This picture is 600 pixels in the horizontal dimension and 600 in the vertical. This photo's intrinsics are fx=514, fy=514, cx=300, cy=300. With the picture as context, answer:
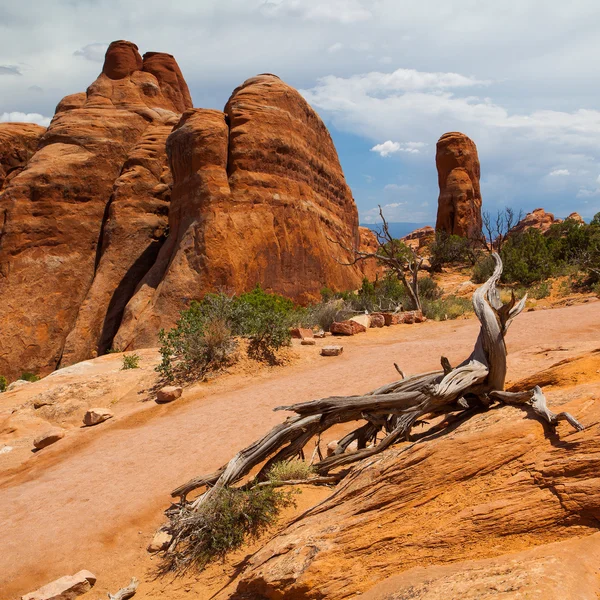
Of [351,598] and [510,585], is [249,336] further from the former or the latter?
[510,585]

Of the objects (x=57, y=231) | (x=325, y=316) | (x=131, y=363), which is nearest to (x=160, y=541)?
(x=131, y=363)

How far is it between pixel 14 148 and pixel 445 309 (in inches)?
791

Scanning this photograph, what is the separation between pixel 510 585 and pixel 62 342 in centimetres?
1896

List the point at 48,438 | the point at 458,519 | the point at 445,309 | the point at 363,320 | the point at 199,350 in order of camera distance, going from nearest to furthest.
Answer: the point at 458,519 < the point at 48,438 < the point at 199,350 < the point at 363,320 < the point at 445,309

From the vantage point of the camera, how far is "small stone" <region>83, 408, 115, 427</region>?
9273 millimetres

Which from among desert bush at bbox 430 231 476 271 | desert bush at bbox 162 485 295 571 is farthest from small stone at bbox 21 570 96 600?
desert bush at bbox 430 231 476 271

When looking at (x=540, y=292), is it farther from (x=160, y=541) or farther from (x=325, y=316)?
(x=160, y=541)

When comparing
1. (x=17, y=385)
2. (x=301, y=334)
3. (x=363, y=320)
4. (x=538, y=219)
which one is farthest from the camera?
(x=538, y=219)

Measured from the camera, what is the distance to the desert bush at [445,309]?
49.8 ft

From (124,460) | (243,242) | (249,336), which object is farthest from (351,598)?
(243,242)

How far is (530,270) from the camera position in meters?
21.0

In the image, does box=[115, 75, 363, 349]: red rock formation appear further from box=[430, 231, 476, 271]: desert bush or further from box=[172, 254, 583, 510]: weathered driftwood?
box=[430, 231, 476, 271]: desert bush

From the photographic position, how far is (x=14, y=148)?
23094mm

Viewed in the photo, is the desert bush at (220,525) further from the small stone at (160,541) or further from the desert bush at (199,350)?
the desert bush at (199,350)
